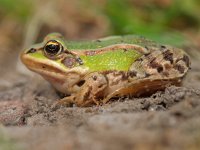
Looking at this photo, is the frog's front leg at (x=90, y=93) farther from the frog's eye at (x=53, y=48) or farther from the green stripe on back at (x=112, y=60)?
the frog's eye at (x=53, y=48)

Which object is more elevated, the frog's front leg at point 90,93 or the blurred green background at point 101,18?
the blurred green background at point 101,18

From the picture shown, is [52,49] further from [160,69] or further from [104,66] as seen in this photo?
[160,69]

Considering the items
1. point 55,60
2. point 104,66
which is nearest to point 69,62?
point 55,60

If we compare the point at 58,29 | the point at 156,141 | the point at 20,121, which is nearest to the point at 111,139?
the point at 156,141

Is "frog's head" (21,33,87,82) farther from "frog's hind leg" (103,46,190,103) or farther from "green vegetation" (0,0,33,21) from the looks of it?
"green vegetation" (0,0,33,21)

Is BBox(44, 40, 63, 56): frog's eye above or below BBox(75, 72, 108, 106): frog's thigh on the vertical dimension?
above

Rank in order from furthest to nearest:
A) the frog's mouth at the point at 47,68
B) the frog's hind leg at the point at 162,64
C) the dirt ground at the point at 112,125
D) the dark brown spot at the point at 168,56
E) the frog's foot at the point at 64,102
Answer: the frog's mouth at the point at 47,68 → the dark brown spot at the point at 168,56 → the frog's hind leg at the point at 162,64 → the frog's foot at the point at 64,102 → the dirt ground at the point at 112,125

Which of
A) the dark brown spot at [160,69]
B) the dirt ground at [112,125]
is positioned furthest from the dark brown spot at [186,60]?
the dirt ground at [112,125]

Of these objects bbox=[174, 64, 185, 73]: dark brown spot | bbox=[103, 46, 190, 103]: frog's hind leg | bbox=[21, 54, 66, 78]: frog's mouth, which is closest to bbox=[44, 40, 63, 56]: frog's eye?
bbox=[21, 54, 66, 78]: frog's mouth
